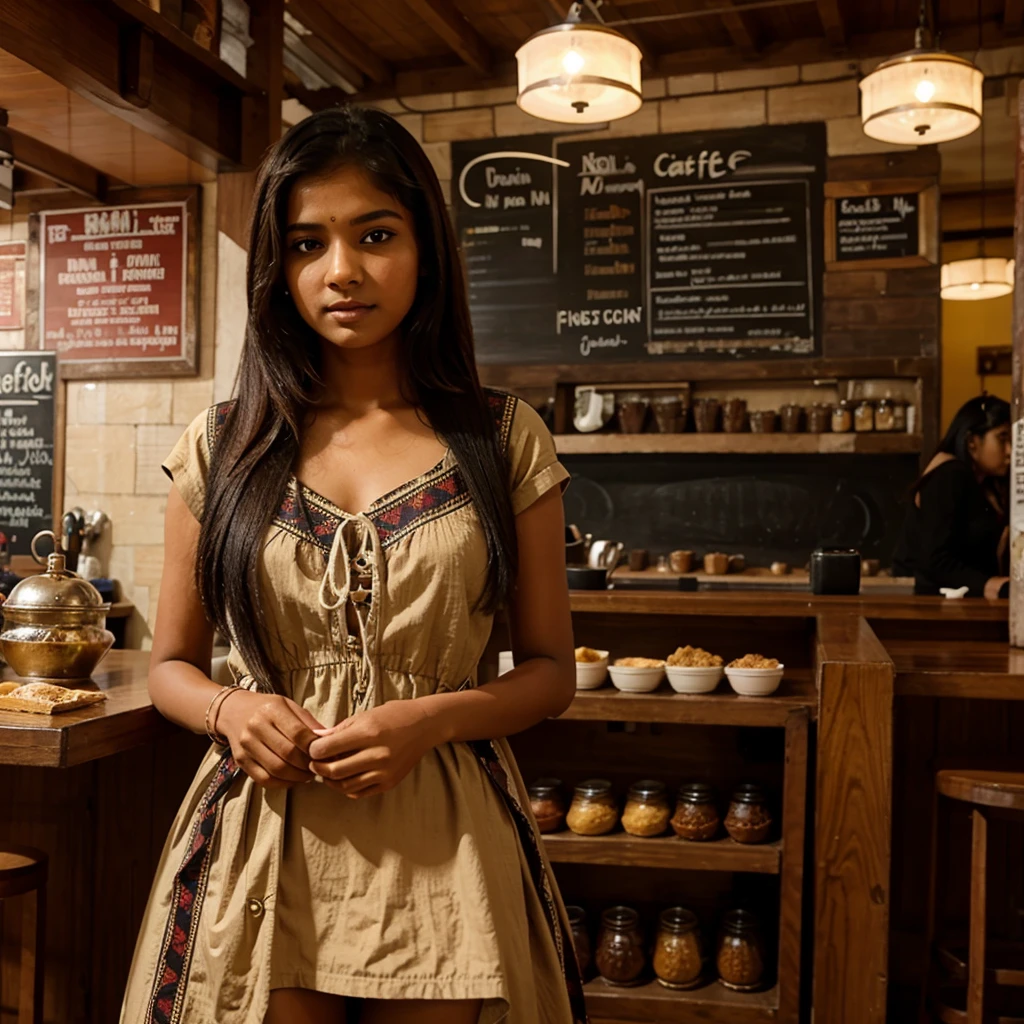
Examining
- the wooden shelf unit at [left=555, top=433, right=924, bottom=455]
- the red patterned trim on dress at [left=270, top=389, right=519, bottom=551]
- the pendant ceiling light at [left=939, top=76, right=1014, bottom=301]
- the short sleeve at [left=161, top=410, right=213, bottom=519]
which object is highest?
the pendant ceiling light at [left=939, top=76, right=1014, bottom=301]

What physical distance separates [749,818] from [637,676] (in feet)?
1.46

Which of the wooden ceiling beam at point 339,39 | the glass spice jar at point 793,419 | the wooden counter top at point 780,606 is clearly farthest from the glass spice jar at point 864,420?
the wooden ceiling beam at point 339,39

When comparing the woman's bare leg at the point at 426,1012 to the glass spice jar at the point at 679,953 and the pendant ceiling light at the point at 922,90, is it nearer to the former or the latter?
the glass spice jar at the point at 679,953

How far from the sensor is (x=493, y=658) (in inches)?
110

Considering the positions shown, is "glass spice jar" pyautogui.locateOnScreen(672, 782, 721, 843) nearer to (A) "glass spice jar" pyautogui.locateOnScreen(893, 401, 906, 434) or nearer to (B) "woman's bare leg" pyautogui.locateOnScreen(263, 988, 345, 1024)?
(B) "woman's bare leg" pyautogui.locateOnScreen(263, 988, 345, 1024)

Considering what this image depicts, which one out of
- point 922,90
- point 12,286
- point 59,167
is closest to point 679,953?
point 922,90

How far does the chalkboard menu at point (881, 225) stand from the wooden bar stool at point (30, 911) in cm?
482

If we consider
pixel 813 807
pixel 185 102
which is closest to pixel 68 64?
pixel 185 102

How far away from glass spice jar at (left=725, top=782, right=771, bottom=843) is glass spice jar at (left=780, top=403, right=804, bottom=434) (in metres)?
2.94

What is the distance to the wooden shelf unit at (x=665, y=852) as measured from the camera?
2789 mm

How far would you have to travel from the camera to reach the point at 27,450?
200 inches

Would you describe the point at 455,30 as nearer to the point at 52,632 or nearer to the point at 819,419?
the point at 819,419

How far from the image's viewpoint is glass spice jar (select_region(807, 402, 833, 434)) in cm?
551

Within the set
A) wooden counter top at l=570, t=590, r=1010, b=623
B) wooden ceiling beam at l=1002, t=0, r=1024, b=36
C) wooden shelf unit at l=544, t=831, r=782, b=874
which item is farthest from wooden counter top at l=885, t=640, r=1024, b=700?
wooden ceiling beam at l=1002, t=0, r=1024, b=36
